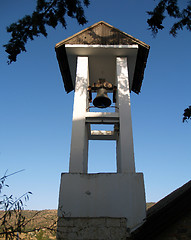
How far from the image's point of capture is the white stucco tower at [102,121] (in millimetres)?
4203

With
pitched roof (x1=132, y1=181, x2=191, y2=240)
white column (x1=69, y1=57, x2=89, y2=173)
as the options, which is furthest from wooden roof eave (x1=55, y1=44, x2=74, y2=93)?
pitched roof (x1=132, y1=181, x2=191, y2=240)

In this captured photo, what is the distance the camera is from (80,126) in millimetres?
5570

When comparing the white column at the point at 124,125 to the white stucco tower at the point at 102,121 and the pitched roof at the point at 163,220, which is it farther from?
the pitched roof at the point at 163,220

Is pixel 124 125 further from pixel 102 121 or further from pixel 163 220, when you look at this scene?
pixel 163 220

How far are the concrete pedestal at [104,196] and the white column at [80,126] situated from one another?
573mm

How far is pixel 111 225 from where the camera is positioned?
13.2 ft

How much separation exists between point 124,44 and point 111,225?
579 cm

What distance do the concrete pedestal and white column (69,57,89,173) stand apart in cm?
57

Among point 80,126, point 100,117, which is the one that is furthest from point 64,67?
point 80,126

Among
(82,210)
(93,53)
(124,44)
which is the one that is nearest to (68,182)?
(82,210)

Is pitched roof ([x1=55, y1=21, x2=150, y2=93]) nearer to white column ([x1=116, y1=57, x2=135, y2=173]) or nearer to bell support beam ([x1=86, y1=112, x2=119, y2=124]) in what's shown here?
white column ([x1=116, y1=57, x2=135, y2=173])

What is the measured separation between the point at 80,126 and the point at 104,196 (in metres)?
2.04

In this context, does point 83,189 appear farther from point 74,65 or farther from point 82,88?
point 74,65

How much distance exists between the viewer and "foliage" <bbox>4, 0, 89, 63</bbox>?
3760mm
